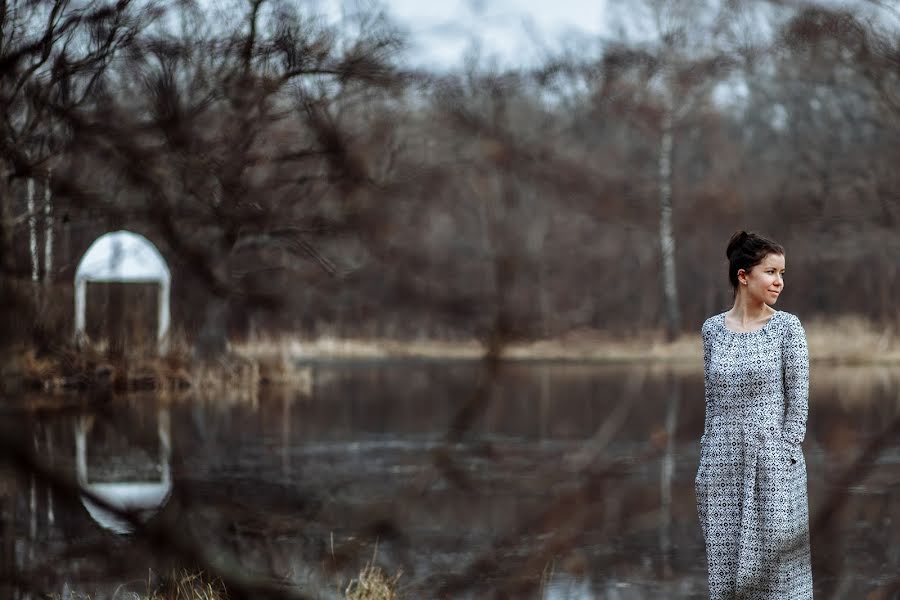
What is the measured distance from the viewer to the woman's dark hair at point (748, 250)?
3760 millimetres

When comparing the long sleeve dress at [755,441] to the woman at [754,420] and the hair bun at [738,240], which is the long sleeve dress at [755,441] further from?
the hair bun at [738,240]

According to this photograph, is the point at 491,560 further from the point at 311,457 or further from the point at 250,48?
the point at 311,457

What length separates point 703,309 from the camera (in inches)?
961

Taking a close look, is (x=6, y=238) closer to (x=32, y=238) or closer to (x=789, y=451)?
(x=32, y=238)

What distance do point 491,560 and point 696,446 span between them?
1044 centimetres

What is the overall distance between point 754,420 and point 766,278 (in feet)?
1.43

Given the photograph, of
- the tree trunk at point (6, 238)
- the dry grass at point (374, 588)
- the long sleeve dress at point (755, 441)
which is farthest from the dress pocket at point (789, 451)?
the tree trunk at point (6, 238)

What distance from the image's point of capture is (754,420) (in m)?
3.89

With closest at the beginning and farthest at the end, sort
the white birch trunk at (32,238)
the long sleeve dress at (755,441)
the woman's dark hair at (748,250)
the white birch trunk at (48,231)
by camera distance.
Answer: the white birch trunk at (32,238), the white birch trunk at (48,231), the woman's dark hair at (748,250), the long sleeve dress at (755,441)

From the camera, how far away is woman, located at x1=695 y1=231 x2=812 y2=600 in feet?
12.6

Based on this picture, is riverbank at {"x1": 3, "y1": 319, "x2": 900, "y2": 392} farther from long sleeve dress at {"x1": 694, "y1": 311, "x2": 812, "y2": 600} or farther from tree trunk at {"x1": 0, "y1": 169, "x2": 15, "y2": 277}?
long sleeve dress at {"x1": 694, "y1": 311, "x2": 812, "y2": 600}

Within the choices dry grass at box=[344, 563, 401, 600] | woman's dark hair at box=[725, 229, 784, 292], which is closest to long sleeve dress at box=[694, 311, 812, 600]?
woman's dark hair at box=[725, 229, 784, 292]

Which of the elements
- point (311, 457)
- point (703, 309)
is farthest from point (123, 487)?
point (703, 309)

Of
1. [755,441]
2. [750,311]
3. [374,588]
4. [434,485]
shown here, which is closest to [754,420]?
[755,441]
